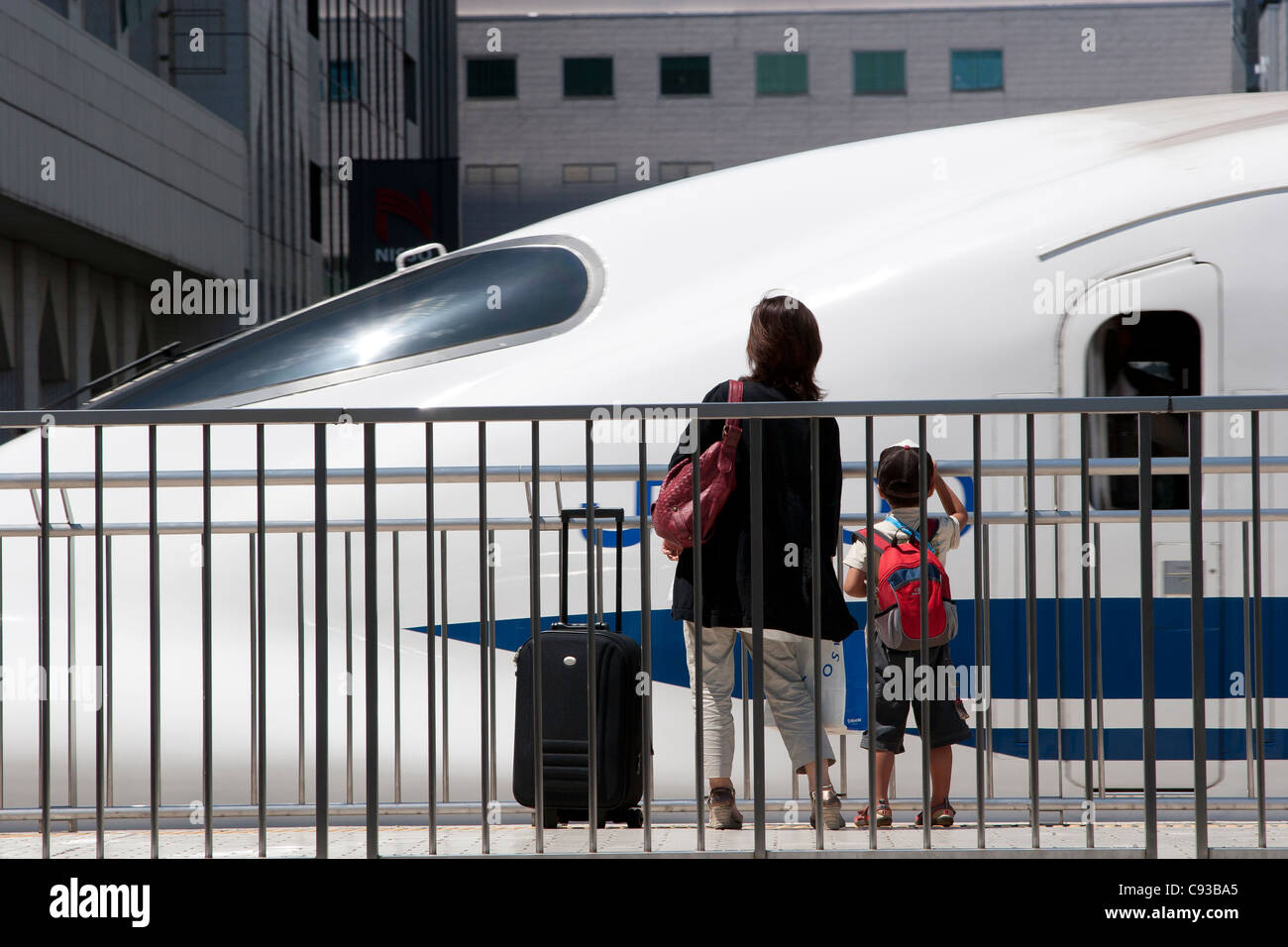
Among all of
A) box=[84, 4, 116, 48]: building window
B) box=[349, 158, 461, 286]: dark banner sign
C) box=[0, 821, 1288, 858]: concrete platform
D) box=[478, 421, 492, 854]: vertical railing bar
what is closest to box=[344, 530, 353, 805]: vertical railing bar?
box=[0, 821, 1288, 858]: concrete platform

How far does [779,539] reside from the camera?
4094 mm

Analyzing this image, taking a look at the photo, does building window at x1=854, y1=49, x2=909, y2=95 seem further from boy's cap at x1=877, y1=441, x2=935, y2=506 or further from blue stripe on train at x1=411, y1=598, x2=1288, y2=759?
boy's cap at x1=877, y1=441, x2=935, y2=506

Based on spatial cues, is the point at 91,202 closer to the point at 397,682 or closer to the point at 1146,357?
the point at 397,682

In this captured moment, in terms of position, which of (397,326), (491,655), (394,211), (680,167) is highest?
(680,167)

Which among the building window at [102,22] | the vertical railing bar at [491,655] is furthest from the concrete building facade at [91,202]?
the vertical railing bar at [491,655]

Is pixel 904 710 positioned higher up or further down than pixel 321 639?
further down

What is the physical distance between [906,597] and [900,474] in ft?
1.25

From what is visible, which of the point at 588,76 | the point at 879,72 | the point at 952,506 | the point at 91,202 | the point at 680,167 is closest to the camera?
the point at 952,506

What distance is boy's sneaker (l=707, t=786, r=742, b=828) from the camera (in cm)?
420

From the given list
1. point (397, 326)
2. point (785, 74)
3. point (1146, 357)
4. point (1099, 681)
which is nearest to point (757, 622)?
point (1099, 681)

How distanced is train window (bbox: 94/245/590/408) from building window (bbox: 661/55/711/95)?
38514mm

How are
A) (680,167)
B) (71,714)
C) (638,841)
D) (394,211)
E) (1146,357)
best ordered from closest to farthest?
1. (638,841)
2. (71,714)
3. (1146,357)
4. (394,211)
5. (680,167)
